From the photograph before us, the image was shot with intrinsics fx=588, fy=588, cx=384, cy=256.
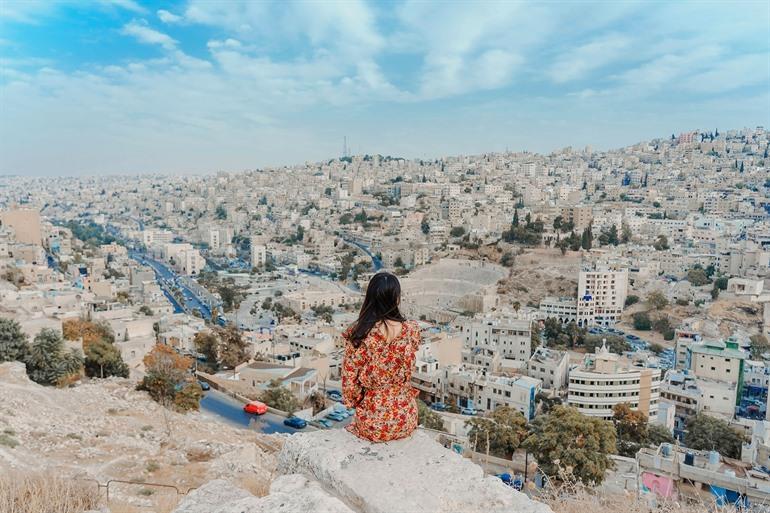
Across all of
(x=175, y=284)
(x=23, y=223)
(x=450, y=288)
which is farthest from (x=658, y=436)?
(x=23, y=223)

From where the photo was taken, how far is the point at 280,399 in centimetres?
1045

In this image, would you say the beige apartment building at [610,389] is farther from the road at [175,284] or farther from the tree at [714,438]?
the road at [175,284]

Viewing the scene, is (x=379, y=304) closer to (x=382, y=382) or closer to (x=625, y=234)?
(x=382, y=382)

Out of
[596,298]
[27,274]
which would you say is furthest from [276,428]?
[596,298]

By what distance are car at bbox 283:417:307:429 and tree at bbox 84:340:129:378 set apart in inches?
102

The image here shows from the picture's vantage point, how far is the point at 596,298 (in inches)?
883

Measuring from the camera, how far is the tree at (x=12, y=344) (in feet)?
25.6

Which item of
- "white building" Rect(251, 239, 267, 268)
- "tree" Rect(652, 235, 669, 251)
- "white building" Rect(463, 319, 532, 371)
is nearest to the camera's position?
"white building" Rect(463, 319, 532, 371)

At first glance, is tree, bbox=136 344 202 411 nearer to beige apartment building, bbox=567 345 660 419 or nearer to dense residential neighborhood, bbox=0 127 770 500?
dense residential neighborhood, bbox=0 127 770 500

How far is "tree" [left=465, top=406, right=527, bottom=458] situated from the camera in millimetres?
8422

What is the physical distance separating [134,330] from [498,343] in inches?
386

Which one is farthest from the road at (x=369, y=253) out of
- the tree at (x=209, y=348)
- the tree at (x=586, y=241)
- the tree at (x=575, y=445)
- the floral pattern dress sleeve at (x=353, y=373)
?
the floral pattern dress sleeve at (x=353, y=373)

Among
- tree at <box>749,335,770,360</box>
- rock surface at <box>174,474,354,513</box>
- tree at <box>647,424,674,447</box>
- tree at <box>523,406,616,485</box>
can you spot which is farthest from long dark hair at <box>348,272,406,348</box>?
tree at <box>749,335,770,360</box>

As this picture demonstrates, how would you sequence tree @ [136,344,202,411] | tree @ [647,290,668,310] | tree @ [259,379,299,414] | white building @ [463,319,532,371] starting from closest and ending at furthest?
tree @ [136,344,202,411] < tree @ [259,379,299,414] < white building @ [463,319,532,371] < tree @ [647,290,668,310]
